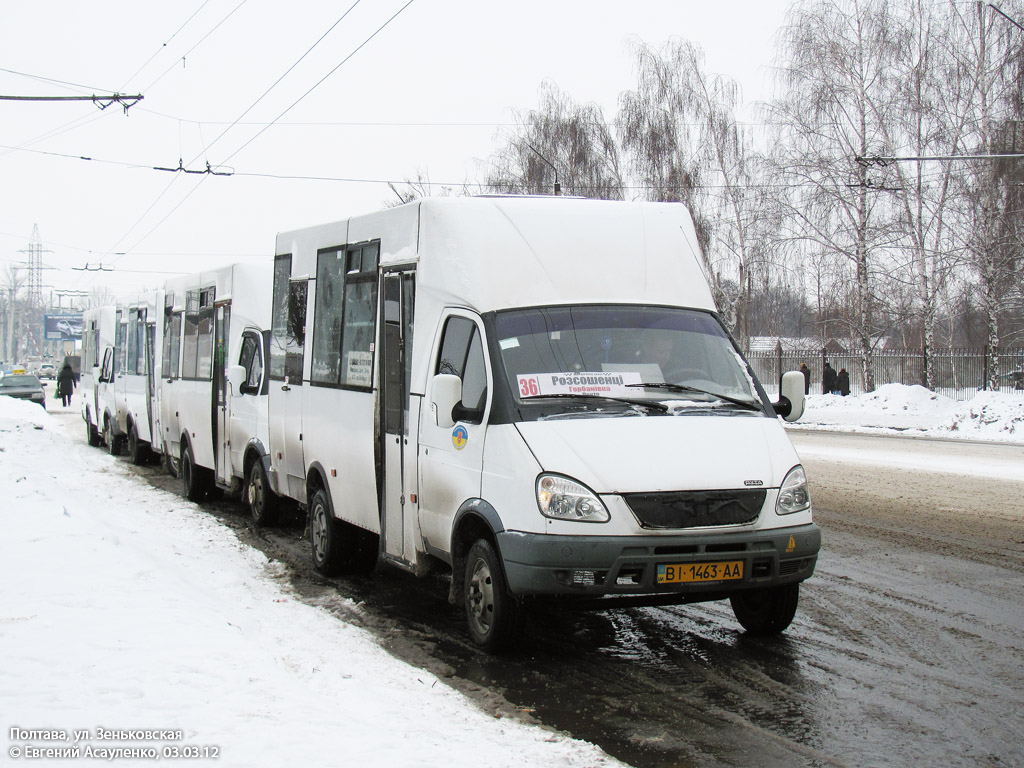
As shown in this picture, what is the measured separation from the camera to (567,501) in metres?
6.05

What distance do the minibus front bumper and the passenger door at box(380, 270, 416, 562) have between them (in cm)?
177

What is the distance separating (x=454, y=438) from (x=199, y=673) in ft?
7.77

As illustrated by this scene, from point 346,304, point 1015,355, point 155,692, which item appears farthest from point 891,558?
point 1015,355

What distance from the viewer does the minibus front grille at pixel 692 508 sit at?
6.01 meters

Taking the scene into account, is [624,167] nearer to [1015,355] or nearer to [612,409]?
[1015,355]

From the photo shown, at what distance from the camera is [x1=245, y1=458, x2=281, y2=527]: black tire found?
12.2 meters

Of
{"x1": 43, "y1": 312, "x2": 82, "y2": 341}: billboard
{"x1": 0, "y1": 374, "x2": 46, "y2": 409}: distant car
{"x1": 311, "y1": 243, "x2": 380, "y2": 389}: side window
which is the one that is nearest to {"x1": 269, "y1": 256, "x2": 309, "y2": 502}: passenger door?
{"x1": 311, "y1": 243, "x2": 380, "y2": 389}: side window

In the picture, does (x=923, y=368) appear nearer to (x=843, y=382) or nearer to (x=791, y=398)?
(x=843, y=382)

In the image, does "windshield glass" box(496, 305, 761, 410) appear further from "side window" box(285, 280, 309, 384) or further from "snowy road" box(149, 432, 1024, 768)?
"side window" box(285, 280, 309, 384)

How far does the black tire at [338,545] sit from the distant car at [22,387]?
41.6 metres

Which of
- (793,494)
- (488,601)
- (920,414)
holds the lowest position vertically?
(488,601)

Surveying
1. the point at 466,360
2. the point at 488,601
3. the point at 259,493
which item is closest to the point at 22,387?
the point at 259,493

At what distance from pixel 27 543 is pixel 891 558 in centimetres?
681

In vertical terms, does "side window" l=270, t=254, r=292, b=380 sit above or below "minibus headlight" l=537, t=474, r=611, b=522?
above
